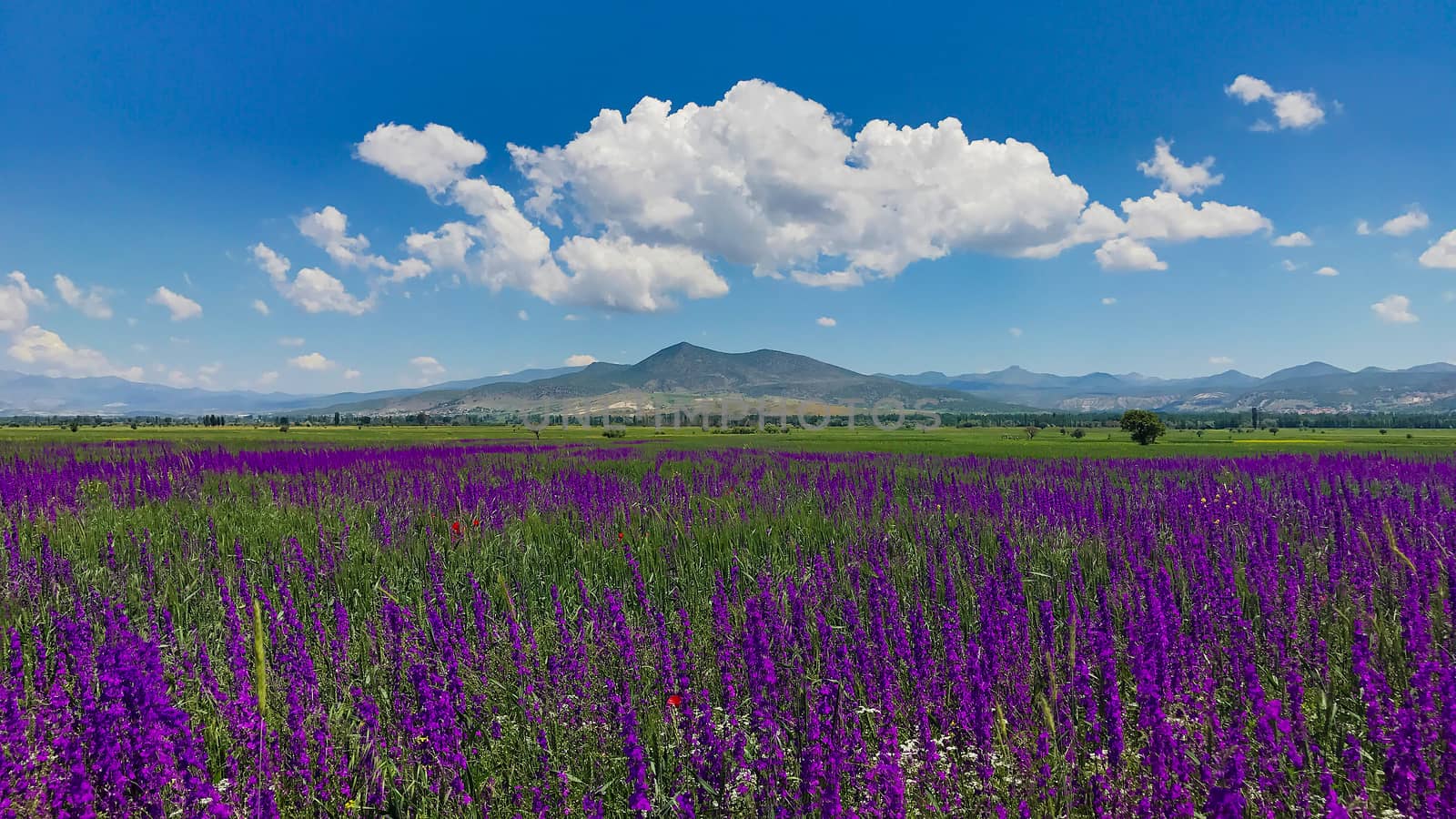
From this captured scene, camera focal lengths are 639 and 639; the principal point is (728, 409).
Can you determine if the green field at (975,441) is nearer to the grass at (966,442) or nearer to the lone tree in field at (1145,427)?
the grass at (966,442)

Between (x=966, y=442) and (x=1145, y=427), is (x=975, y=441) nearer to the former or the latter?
(x=966, y=442)

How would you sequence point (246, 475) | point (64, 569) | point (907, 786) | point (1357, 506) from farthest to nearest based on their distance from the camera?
point (246, 475)
point (1357, 506)
point (64, 569)
point (907, 786)

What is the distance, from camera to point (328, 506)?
28.2 ft

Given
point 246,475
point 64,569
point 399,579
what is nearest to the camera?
point 64,569

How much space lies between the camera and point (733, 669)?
3469 millimetres

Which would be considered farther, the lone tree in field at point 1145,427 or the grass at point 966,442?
the lone tree in field at point 1145,427

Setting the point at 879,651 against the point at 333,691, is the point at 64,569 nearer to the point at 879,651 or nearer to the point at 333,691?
the point at 333,691

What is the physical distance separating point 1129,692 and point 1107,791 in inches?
53.9

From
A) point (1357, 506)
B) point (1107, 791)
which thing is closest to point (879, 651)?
point (1107, 791)

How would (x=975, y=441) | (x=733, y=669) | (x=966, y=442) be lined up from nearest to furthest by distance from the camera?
(x=733, y=669), (x=966, y=442), (x=975, y=441)

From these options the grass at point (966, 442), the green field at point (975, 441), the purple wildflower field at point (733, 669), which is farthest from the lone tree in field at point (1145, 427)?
the purple wildflower field at point (733, 669)

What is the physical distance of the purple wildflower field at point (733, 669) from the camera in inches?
87.0

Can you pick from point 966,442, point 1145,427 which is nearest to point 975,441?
point 966,442

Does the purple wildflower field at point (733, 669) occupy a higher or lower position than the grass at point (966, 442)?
higher
